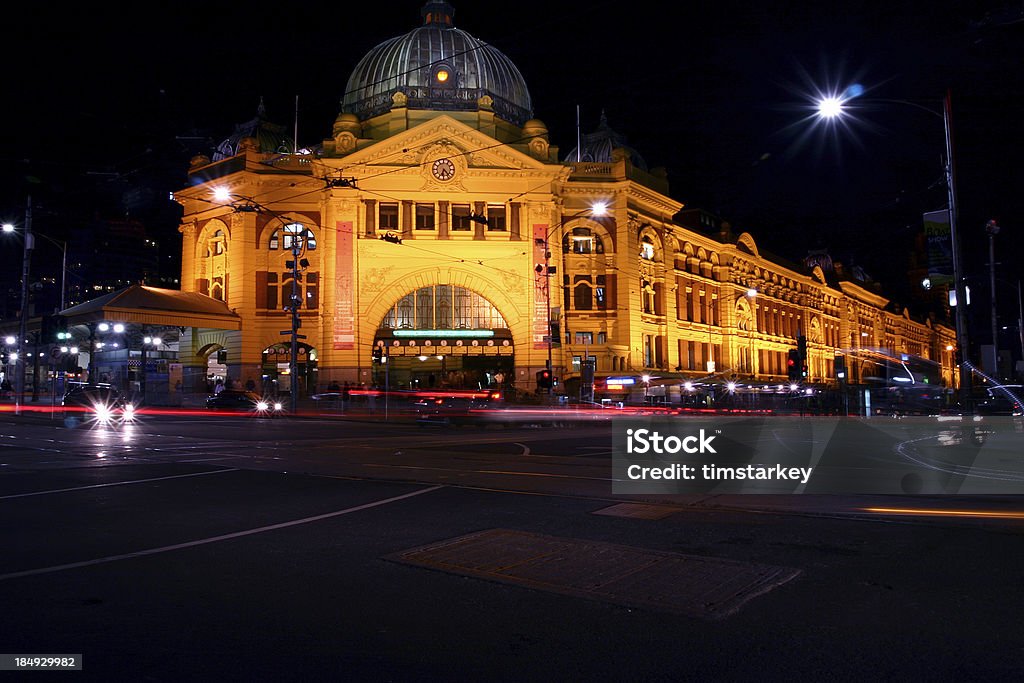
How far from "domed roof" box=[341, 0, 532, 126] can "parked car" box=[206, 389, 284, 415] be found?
79.3 feet

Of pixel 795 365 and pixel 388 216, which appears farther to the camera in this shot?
pixel 388 216

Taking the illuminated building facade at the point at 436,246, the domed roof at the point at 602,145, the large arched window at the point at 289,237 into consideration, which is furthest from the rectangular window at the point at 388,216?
the domed roof at the point at 602,145

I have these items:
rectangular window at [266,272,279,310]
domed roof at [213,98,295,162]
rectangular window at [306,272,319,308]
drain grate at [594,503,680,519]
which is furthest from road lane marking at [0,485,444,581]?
domed roof at [213,98,295,162]

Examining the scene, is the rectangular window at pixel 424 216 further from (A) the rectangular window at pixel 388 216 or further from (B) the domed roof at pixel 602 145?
(B) the domed roof at pixel 602 145

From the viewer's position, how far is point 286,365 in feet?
173

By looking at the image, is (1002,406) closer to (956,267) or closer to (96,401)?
(956,267)

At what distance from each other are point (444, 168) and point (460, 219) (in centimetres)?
351

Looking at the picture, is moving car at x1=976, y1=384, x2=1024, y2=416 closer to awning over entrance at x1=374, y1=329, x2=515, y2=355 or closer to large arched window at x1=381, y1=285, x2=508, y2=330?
awning over entrance at x1=374, y1=329, x2=515, y2=355

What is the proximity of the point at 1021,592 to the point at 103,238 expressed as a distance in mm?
166226

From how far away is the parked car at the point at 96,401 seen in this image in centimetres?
3803

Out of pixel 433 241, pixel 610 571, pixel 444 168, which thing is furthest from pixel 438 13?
pixel 610 571

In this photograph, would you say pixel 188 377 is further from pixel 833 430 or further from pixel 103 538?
pixel 103 538

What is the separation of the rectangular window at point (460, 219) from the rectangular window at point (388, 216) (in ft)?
Answer: 12.5

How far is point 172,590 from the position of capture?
5.86m
